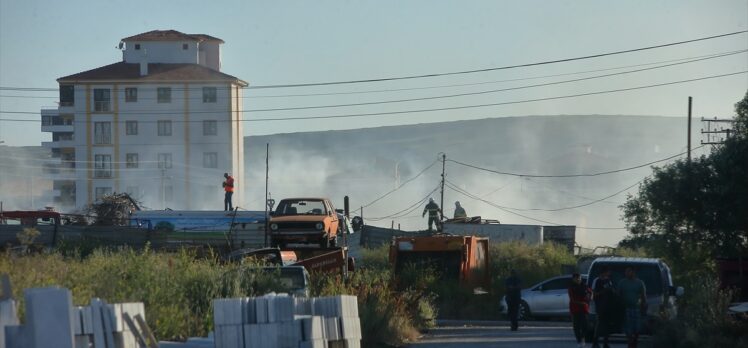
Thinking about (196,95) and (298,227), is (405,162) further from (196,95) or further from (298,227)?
(298,227)

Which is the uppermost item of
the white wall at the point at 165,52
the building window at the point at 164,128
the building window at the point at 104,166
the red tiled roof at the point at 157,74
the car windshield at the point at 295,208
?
the white wall at the point at 165,52

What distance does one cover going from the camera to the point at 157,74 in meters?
101

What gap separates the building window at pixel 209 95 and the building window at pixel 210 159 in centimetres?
442

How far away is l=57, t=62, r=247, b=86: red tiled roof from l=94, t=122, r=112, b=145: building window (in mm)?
3854

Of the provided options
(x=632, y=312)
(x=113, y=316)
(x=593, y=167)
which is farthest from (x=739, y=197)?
(x=593, y=167)

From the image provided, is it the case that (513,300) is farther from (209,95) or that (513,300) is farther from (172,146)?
(172,146)

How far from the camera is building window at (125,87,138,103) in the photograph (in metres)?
101

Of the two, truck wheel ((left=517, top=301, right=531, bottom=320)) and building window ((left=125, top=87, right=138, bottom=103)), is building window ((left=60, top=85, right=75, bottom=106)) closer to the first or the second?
building window ((left=125, top=87, right=138, bottom=103))

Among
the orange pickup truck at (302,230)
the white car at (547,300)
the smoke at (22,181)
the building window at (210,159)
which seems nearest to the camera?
the white car at (547,300)

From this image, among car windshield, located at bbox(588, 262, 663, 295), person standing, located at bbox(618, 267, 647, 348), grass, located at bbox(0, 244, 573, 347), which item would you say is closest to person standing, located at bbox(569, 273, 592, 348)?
person standing, located at bbox(618, 267, 647, 348)

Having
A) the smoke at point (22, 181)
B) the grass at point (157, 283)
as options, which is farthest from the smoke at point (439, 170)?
the grass at point (157, 283)

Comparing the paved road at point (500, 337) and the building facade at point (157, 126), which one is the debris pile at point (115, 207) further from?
the paved road at point (500, 337)

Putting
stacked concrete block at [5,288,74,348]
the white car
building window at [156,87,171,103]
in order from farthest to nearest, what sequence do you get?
building window at [156,87,171,103], the white car, stacked concrete block at [5,288,74,348]

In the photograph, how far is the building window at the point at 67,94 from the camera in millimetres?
102938
